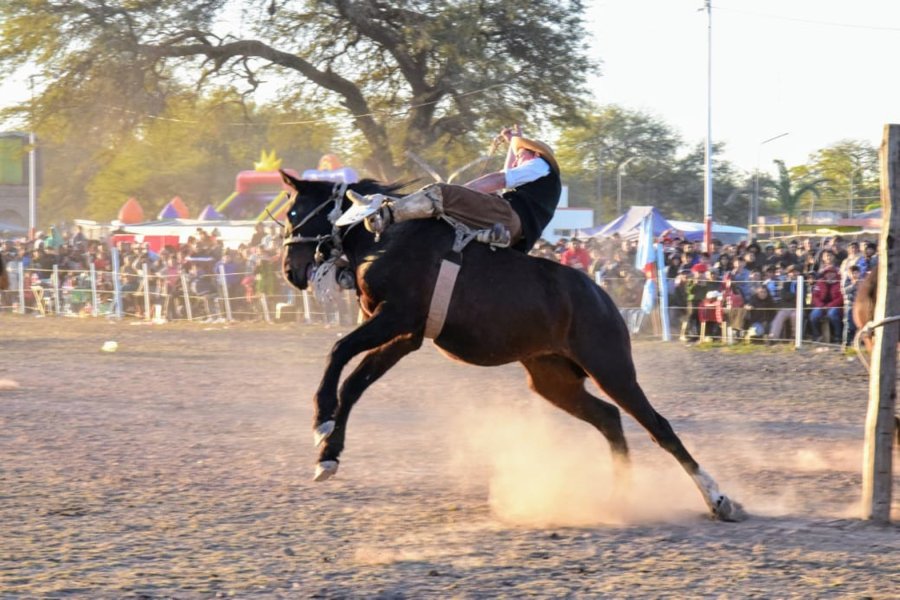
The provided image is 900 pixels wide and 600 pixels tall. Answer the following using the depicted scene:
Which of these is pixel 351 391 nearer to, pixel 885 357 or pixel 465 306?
pixel 465 306

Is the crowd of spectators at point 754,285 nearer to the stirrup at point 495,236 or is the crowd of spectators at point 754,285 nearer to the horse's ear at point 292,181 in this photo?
the stirrup at point 495,236

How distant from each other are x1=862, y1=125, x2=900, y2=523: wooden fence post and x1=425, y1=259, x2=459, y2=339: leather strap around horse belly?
2451 mm

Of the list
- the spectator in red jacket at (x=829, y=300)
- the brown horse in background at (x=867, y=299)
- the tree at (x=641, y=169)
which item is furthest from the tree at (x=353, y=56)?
the tree at (x=641, y=169)

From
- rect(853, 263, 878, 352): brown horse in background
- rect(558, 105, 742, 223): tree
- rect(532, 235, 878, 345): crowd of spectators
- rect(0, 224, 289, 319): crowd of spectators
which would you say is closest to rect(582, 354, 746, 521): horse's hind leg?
rect(853, 263, 878, 352): brown horse in background

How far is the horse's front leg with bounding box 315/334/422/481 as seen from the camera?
240 inches

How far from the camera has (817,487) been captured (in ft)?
24.4

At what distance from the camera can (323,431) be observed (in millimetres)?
6168

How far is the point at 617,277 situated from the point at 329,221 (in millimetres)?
13322

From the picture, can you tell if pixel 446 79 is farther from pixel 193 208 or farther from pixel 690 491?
pixel 193 208

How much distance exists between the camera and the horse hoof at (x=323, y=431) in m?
6.14

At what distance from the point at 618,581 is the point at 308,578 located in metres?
1.40

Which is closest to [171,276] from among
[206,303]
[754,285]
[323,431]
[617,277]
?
[206,303]

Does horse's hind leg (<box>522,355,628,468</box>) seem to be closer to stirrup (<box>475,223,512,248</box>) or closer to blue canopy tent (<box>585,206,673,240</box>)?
stirrup (<box>475,223,512,248</box>)

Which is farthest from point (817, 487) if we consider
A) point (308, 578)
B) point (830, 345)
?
point (830, 345)
